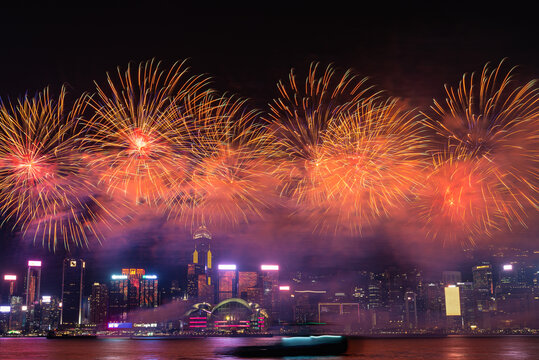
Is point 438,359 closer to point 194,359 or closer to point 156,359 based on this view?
point 194,359

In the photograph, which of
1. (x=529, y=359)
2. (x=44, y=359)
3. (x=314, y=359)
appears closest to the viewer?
(x=314, y=359)

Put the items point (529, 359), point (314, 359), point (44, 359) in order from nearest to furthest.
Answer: point (314, 359) → point (529, 359) → point (44, 359)

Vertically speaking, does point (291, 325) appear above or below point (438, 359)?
above

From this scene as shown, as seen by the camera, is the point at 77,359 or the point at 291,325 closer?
the point at 291,325

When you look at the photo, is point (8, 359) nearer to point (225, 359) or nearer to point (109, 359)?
point (109, 359)

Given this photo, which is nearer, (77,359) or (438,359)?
(438,359)

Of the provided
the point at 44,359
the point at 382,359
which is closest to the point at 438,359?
the point at 382,359

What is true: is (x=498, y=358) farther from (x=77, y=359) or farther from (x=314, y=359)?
(x=77, y=359)

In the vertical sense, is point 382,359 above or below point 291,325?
below

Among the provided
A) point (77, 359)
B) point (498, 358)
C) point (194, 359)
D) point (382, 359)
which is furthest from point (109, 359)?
point (498, 358)
